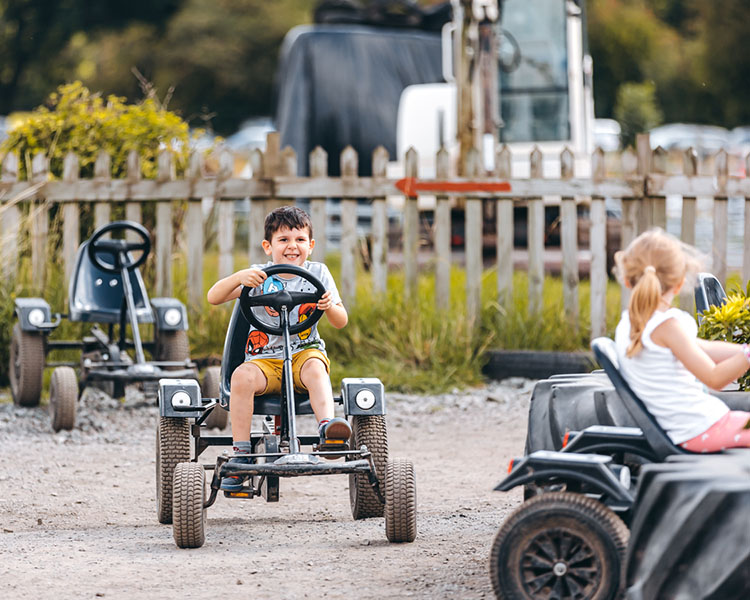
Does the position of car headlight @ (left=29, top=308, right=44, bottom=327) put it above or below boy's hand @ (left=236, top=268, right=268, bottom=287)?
below

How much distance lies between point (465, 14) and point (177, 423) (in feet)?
25.2

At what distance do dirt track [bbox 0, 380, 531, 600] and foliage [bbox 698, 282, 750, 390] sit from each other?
44.3 inches

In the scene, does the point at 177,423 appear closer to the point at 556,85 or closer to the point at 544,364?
the point at 544,364

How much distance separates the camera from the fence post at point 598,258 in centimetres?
911

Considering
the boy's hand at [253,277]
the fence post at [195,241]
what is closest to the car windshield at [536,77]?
the fence post at [195,241]

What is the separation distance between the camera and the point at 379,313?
8898 mm

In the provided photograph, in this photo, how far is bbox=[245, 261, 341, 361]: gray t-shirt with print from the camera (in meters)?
5.07

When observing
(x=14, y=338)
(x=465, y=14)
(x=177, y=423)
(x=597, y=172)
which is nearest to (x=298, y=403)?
(x=177, y=423)

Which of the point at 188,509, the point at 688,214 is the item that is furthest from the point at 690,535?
the point at 688,214

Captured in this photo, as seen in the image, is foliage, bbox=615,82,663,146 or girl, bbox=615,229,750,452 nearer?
girl, bbox=615,229,750,452

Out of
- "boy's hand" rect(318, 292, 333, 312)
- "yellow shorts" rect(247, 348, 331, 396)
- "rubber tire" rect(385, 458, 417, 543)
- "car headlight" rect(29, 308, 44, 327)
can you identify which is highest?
"boy's hand" rect(318, 292, 333, 312)

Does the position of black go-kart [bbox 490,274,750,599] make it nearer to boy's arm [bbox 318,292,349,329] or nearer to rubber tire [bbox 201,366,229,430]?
boy's arm [bbox 318,292,349,329]

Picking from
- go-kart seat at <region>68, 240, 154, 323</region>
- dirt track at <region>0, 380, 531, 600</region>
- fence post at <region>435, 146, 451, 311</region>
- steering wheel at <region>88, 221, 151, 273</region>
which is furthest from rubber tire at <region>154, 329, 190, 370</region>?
fence post at <region>435, 146, 451, 311</region>

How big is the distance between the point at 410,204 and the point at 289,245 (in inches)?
164
